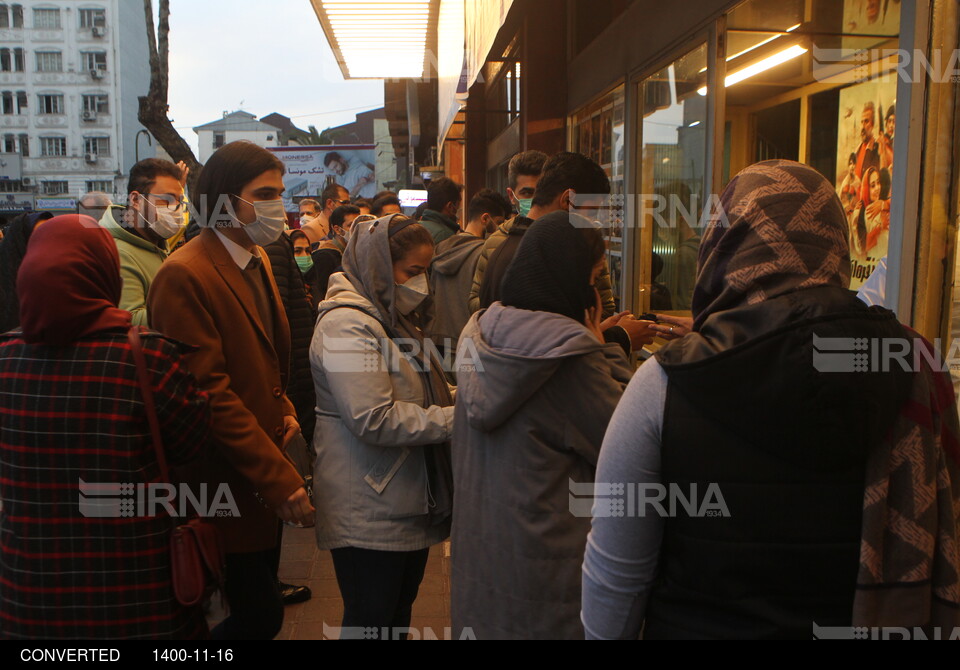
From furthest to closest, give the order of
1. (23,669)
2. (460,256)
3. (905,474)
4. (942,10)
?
(460,256) < (942,10) < (23,669) < (905,474)

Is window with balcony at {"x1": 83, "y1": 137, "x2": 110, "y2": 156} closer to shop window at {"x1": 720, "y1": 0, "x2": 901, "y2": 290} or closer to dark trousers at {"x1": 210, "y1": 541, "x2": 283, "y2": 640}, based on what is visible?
shop window at {"x1": 720, "y1": 0, "x2": 901, "y2": 290}

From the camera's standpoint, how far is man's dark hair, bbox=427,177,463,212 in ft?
21.4

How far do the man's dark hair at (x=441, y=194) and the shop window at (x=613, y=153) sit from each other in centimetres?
132

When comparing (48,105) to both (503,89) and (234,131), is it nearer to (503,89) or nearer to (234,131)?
(234,131)

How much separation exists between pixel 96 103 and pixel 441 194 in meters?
73.2

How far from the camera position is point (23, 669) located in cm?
208

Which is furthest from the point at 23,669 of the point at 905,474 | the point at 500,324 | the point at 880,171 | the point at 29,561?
the point at 880,171

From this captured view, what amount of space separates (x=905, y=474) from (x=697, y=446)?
36 centimetres

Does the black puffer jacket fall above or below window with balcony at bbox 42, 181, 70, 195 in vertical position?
below

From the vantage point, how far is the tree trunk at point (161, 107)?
38.2 feet

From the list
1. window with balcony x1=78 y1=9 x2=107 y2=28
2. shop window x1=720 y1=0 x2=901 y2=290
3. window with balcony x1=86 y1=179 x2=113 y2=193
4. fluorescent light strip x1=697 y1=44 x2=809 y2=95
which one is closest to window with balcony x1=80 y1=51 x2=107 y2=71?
window with balcony x1=78 y1=9 x2=107 y2=28

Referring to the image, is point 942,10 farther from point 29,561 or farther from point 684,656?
point 29,561

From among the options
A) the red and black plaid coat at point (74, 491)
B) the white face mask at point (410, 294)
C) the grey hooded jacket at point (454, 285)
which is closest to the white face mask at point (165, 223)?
the white face mask at point (410, 294)

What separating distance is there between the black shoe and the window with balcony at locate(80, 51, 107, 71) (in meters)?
75.8
